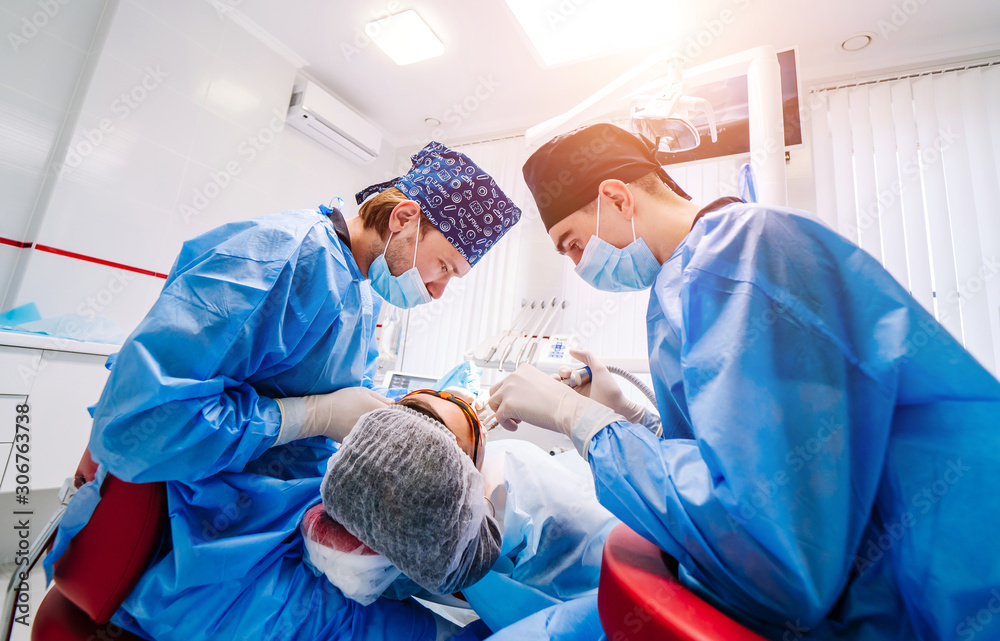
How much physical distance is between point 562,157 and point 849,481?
0.97 meters

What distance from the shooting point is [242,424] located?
89 centimetres

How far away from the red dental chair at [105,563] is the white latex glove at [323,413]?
9.3 inches

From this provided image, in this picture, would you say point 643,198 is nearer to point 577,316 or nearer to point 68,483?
point 68,483

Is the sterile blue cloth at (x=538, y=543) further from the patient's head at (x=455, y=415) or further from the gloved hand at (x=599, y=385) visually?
the gloved hand at (x=599, y=385)

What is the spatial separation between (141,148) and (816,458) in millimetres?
2991

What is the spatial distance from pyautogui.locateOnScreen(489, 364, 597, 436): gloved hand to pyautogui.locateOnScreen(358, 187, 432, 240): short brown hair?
0.54 m

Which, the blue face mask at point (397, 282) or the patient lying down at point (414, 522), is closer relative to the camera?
the patient lying down at point (414, 522)

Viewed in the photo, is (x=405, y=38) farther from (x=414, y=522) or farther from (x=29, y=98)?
→ (x=414, y=522)

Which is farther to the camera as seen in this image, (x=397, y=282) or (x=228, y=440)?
(x=397, y=282)

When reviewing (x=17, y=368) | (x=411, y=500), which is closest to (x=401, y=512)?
(x=411, y=500)

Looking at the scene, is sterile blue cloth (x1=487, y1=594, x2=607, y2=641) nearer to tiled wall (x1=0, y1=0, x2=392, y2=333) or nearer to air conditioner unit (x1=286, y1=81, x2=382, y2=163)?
tiled wall (x1=0, y1=0, x2=392, y2=333)

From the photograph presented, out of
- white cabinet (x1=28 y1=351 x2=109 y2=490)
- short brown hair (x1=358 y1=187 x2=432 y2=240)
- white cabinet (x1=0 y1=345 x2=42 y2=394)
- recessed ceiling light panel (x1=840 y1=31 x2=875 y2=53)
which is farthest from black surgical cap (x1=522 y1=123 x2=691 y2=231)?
recessed ceiling light panel (x1=840 y1=31 x2=875 y2=53)

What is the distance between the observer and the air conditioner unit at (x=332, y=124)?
10.1ft

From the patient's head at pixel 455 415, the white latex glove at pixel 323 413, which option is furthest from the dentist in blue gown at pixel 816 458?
the white latex glove at pixel 323 413
